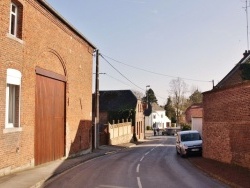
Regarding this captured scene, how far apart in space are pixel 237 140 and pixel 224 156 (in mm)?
2414

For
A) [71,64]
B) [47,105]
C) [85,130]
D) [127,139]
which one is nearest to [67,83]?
[71,64]

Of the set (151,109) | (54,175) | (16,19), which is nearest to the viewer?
(54,175)

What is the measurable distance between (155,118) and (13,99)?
319ft

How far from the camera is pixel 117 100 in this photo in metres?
63.5

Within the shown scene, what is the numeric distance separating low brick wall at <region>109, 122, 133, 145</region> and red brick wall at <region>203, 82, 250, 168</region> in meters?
21.6

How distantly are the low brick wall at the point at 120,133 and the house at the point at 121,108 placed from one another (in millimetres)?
2488

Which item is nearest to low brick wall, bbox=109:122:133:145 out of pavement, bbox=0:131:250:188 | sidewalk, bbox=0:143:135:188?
pavement, bbox=0:131:250:188

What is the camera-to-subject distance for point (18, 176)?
1593 cm

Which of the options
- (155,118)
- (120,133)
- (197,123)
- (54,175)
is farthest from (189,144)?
(155,118)

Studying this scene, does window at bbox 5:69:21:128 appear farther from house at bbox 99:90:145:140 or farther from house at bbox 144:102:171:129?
house at bbox 144:102:171:129

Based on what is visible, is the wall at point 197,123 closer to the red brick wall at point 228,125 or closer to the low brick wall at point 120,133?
the low brick wall at point 120,133

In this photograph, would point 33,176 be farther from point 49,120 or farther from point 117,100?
point 117,100

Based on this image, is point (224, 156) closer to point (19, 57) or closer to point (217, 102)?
point (217, 102)

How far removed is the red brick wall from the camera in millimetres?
17922
